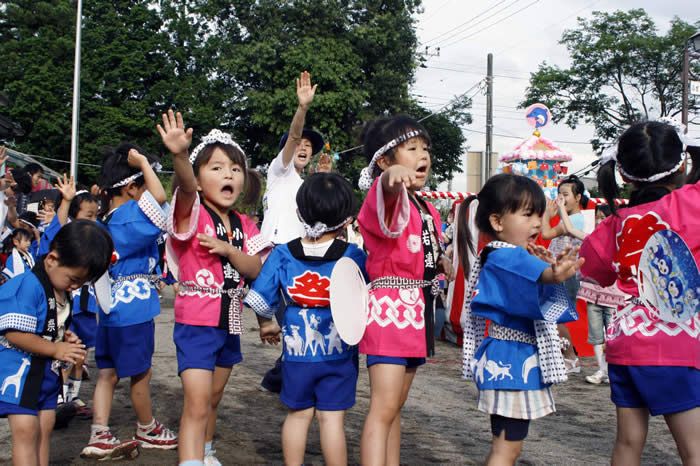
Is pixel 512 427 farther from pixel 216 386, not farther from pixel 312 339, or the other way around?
pixel 216 386

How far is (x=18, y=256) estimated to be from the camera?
5.57 meters

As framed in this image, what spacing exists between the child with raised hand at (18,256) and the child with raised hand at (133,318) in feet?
5.55

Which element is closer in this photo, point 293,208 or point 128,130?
point 293,208

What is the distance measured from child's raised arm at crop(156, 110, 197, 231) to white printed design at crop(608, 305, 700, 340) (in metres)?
2.08

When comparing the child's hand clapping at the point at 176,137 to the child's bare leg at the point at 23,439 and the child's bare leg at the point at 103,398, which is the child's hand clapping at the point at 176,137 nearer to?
the child's bare leg at the point at 23,439

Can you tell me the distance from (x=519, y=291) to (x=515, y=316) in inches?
6.6

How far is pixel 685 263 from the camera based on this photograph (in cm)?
260

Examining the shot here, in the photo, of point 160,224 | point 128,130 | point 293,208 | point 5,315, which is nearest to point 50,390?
point 5,315

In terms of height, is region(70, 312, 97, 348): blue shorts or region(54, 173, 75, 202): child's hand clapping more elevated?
region(54, 173, 75, 202): child's hand clapping

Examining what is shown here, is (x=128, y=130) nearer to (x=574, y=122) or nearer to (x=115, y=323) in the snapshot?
(x=574, y=122)

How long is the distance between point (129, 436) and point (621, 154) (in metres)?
3.38

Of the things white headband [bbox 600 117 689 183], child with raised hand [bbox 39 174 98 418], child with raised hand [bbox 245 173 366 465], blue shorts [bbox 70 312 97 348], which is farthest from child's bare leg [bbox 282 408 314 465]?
blue shorts [bbox 70 312 97 348]

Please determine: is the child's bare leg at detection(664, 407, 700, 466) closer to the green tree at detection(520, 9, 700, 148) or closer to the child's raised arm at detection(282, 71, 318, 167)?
the child's raised arm at detection(282, 71, 318, 167)

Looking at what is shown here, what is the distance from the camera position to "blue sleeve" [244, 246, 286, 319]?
3186mm
